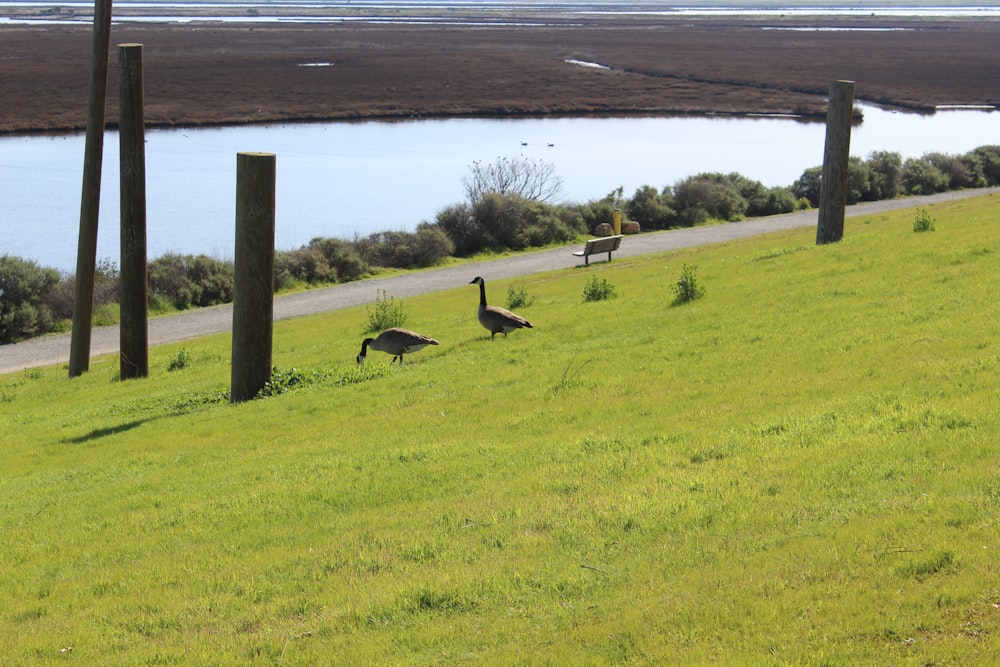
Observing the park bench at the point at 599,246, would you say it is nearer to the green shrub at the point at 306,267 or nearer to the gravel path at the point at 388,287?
the gravel path at the point at 388,287

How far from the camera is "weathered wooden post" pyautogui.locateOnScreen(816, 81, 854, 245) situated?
25.0m

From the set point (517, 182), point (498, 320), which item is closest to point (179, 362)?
point (498, 320)

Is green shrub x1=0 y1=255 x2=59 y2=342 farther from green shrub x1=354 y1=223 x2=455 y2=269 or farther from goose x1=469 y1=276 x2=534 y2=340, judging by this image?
goose x1=469 y1=276 x2=534 y2=340

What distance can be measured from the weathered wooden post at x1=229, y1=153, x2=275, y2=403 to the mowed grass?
72cm

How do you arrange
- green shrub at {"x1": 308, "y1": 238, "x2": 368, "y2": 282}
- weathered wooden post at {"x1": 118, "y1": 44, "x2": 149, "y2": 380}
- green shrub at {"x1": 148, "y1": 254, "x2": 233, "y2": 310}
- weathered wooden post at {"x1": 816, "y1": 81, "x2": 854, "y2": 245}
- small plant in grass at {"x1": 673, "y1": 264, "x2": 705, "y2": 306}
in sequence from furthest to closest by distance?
1. green shrub at {"x1": 308, "y1": 238, "x2": 368, "y2": 282}
2. green shrub at {"x1": 148, "y1": 254, "x2": 233, "y2": 310}
3. weathered wooden post at {"x1": 816, "y1": 81, "x2": 854, "y2": 245}
4. weathered wooden post at {"x1": 118, "y1": 44, "x2": 149, "y2": 380}
5. small plant in grass at {"x1": 673, "y1": 264, "x2": 705, "y2": 306}

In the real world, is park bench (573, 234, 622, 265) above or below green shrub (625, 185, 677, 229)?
below

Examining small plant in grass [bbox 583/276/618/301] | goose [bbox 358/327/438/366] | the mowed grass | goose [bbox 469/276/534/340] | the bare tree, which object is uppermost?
the bare tree

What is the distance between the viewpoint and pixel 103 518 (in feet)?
32.9

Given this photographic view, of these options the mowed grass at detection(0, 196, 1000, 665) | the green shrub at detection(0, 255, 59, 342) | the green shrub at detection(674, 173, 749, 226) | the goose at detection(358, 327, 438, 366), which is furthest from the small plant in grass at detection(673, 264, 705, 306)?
the green shrub at detection(674, 173, 749, 226)

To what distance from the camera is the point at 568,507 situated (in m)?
8.42

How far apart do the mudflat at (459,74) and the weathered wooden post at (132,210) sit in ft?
237

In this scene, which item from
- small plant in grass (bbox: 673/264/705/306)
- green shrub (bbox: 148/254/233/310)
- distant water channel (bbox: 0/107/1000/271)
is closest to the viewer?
small plant in grass (bbox: 673/264/705/306)

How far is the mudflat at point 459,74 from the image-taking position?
329ft

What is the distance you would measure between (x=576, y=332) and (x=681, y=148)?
70.9 m
